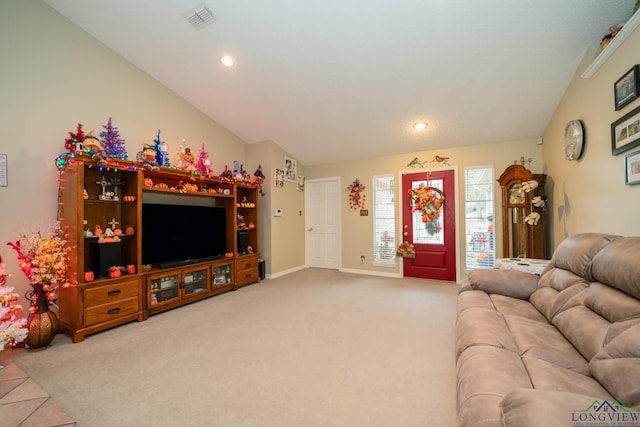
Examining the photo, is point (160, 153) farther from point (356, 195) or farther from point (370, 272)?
point (370, 272)

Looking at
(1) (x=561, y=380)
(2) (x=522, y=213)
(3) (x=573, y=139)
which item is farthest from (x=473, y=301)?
(2) (x=522, y=213)

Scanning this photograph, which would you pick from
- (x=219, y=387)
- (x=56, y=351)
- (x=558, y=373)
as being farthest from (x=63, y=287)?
Result: (x=558, y=373)

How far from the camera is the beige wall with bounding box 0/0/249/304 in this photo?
2.44 m

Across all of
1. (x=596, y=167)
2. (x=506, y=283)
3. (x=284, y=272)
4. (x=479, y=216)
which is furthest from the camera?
(x=284, y=272)

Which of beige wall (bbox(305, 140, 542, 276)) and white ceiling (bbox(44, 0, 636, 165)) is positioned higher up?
white ceiling (bbox(44, 0, 636, 165))

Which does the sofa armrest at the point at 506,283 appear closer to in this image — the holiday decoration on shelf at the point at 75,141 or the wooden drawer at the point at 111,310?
the wooden drawer at the point at 111,310

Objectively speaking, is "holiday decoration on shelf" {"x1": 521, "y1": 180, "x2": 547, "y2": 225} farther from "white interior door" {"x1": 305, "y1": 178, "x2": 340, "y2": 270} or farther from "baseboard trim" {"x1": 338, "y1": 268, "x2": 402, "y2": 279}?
"white interior door" {"x1": 305, "y1": 178, "x2": 340, "y2": 270}

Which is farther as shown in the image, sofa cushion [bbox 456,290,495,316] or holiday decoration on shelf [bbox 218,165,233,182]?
holiday decoration on shelf [bbox 218,165,233,182]

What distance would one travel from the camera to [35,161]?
2.58 metres

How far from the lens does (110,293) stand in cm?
259

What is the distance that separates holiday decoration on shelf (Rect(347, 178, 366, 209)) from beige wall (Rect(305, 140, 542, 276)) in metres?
0.08

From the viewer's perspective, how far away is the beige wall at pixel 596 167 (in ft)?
6.42

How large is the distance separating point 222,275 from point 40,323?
1.88 meters

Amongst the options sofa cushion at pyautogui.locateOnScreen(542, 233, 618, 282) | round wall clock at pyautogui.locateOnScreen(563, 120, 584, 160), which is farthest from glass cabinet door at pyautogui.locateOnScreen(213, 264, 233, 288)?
round wall clock at pyautogui.locateOnScreen(563, 120, 584, 160)
